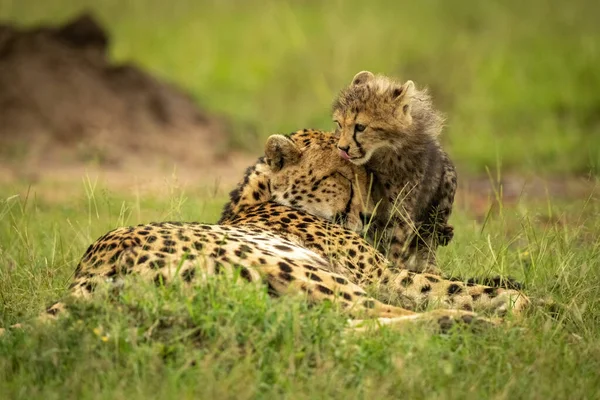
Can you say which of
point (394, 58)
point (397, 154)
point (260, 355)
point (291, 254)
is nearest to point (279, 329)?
point (260, 355)

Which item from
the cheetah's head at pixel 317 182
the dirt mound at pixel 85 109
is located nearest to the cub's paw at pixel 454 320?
the cheetah's head at pixel 317 182

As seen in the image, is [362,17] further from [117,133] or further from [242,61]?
[117,133]

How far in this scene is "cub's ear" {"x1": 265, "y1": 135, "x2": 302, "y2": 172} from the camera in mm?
5859

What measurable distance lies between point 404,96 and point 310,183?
787mm

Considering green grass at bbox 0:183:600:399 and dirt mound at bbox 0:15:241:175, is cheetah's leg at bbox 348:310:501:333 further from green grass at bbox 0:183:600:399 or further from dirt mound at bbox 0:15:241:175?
dirt mound at bbox 0:15:241:175

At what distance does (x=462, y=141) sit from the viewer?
13.3 metres

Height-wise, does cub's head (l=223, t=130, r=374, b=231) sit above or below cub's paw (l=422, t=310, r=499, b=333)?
above

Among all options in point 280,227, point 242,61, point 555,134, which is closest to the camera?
point 280,227

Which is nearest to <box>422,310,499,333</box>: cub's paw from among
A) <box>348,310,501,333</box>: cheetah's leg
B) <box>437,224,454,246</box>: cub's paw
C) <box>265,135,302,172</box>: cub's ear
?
<box>348,310,501,333</box>: cheetah's leg

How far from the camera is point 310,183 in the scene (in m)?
5.88

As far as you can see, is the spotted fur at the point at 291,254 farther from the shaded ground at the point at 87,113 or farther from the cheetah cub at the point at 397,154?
the shaded ground at the point at 87,113

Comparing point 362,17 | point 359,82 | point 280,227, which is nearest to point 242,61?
point 362,17

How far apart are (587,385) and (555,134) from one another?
9.68 meters

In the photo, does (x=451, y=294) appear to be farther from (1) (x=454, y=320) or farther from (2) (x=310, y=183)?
(2) (x=310, y=183)
